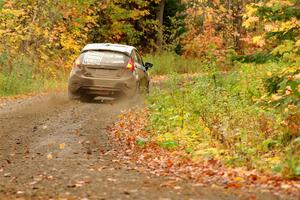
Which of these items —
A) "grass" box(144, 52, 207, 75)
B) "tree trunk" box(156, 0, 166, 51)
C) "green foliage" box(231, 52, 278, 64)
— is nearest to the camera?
"green foliage" box(231, 52, 278, 64)

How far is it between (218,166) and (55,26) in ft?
75.3

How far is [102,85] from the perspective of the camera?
1800 centimetres

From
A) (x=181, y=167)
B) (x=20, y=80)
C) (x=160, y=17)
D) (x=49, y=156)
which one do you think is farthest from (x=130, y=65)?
(x=160, y=17)

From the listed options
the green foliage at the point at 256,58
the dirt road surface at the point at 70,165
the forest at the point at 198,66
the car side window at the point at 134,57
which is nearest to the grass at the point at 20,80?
the forest at the point at 198,66

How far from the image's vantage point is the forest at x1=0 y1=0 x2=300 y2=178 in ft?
34.7

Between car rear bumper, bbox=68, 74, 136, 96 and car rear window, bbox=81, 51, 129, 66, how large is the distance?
18.4 inches

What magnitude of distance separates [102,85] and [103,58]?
83 centimetres

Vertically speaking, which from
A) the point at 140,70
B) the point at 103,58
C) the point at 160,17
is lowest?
the point at 140,70

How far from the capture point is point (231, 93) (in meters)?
17.9

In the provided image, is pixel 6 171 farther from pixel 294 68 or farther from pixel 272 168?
pixel 294 68

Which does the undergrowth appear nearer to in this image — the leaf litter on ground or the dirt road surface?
the leaf litter on ground

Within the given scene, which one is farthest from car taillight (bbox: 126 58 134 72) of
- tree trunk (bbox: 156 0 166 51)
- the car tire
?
tree trunk (bbox: 156 0 166 51)

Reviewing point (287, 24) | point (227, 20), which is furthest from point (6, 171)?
point (227, 20)

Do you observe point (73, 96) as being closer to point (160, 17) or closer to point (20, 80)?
point (20, 80)
